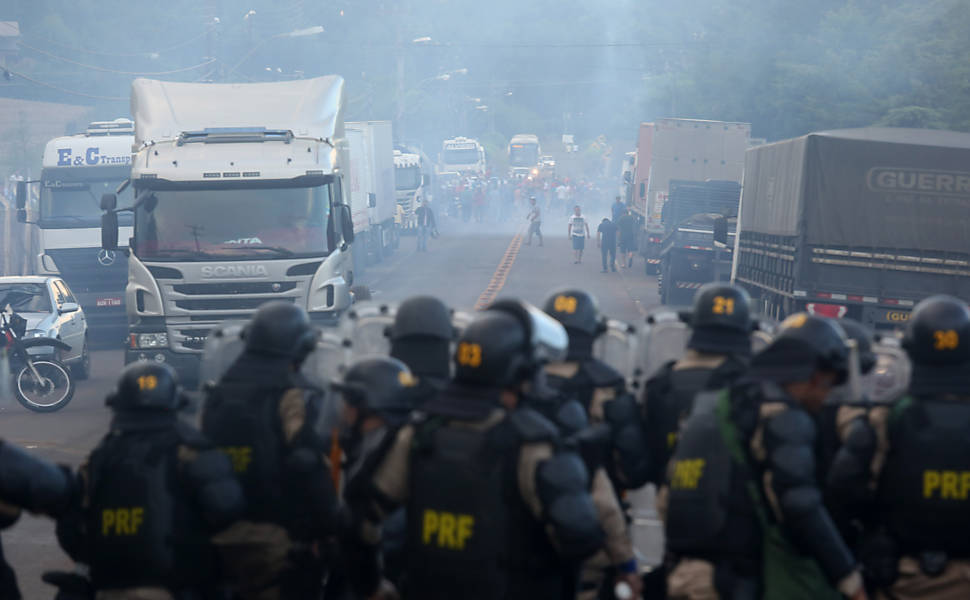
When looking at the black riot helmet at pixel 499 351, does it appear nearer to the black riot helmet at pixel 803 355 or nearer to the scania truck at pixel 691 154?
the black riot helmet at pixel 803 355

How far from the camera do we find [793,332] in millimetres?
4180

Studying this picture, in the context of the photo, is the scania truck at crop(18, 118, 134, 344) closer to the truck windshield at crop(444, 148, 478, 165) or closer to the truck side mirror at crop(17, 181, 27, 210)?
the truck side mirror at crop(17, 181, 27, 210)

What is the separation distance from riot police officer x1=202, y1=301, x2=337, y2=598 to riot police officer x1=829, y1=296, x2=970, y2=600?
81.5 inches

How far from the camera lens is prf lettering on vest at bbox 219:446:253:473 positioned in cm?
475

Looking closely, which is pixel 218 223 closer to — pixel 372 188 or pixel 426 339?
pixel 426 339

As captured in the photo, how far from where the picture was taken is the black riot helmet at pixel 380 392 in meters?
4.48

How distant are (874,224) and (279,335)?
13073 mm

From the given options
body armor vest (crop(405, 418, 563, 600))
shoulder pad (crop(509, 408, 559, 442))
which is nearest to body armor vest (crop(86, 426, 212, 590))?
body armor vest (crop(405, 418, 563, 600))

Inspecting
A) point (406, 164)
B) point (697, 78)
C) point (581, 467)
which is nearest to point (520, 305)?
point (581, 467)

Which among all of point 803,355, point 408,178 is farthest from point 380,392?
point 408,178

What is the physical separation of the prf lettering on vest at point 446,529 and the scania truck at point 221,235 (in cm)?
1121

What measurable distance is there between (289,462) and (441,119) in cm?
8977

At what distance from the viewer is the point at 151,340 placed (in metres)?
14.9

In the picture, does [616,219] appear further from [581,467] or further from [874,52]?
[581,467]
